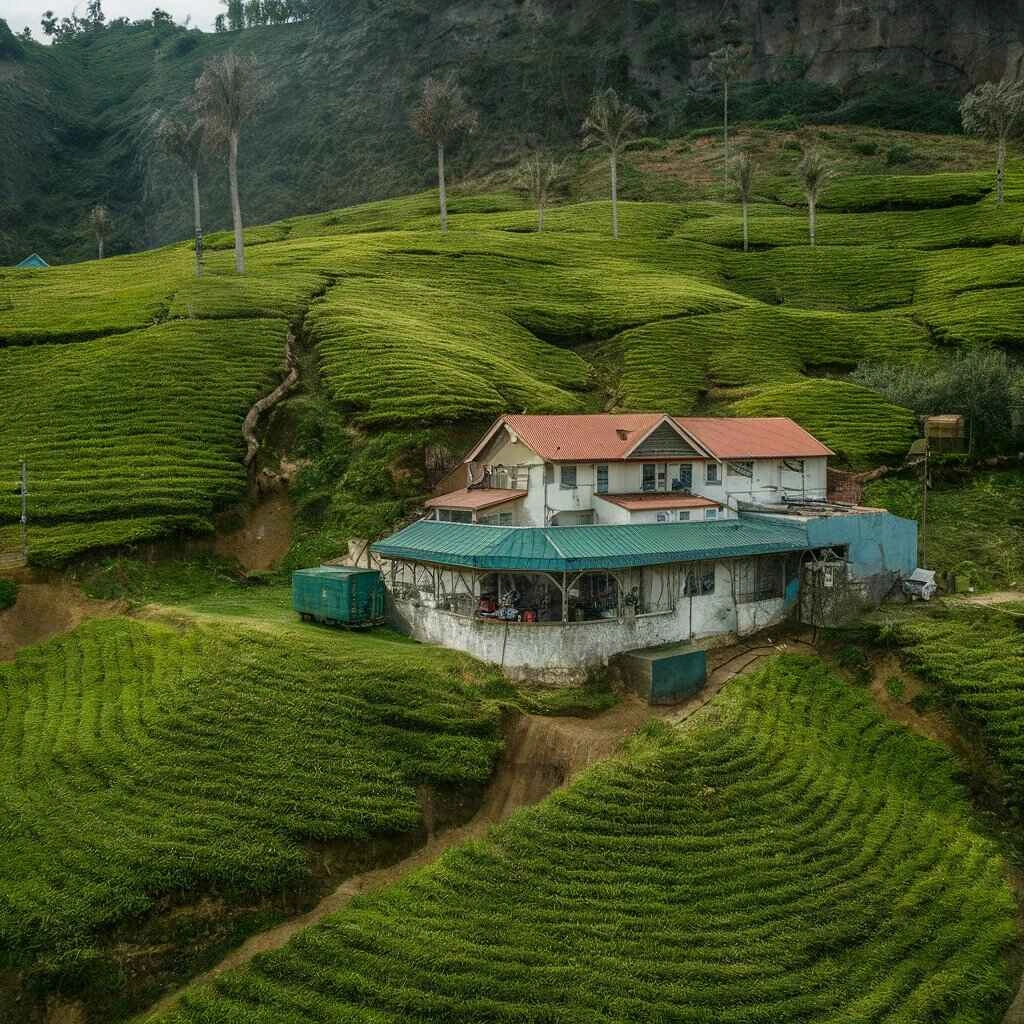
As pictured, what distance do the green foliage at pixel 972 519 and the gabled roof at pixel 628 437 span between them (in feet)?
21.3

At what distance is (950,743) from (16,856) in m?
28.6

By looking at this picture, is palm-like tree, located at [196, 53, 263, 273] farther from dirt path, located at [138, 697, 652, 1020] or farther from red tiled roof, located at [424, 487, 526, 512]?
dirt path, located at [138, 697, 652, 1020]

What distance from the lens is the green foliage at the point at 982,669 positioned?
2814cm

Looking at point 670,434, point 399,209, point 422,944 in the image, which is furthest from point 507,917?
point 399,209

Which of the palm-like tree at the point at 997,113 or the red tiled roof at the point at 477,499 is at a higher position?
the palm-like tree at the point at 997,113

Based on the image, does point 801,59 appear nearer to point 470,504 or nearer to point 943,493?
point 943,493

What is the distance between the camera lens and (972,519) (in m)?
45.1

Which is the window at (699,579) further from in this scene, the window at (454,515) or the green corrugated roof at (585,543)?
the window at (454,515)

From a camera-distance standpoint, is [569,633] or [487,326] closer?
[569,633]

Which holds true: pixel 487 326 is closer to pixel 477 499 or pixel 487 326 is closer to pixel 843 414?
pixel 843 414

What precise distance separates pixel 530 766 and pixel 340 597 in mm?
10224

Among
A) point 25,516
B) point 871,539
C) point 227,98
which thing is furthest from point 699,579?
point 227,98

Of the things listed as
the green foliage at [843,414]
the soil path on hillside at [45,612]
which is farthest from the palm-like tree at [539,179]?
the soil path on hillside at [45,612]

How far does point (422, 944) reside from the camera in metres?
20.5
